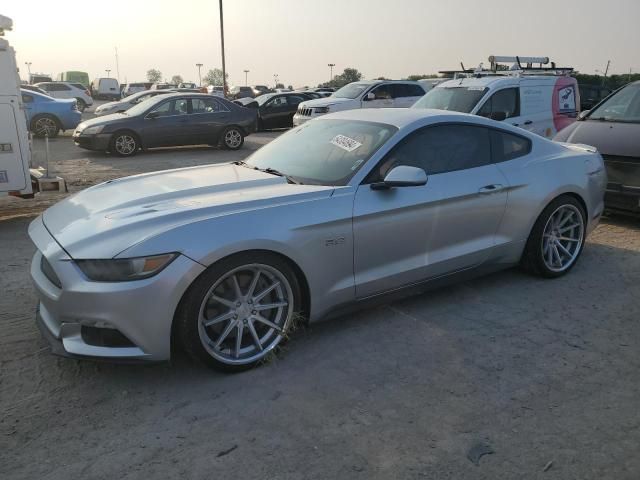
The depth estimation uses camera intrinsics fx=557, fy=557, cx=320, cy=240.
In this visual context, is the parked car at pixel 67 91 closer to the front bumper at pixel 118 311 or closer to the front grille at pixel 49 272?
the front grille at pixel 49 272

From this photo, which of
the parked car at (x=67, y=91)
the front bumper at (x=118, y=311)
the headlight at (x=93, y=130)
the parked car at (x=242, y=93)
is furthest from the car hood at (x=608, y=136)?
the parked car at (x=242, y=93)

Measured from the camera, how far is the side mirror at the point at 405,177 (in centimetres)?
359

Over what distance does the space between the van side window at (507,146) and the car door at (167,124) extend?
10.8 meters

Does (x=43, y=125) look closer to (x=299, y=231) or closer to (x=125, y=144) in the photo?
(x=125, y=144)

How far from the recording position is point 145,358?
117 inches

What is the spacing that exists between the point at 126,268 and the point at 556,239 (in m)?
3.63

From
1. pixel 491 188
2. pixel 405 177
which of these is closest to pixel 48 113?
pixel 491 188

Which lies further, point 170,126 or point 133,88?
point 133,88

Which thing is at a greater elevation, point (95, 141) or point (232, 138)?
point (95, 141)

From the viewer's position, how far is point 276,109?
68.0 ft

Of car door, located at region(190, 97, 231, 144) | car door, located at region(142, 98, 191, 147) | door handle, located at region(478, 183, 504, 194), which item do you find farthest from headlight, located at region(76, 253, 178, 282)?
car door, located at region(190, 97, 231, 144)

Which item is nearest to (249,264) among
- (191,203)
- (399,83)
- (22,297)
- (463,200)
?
(191,203)

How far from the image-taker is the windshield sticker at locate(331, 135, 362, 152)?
4016 millimetres

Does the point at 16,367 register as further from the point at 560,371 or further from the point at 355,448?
the point at 560,371
